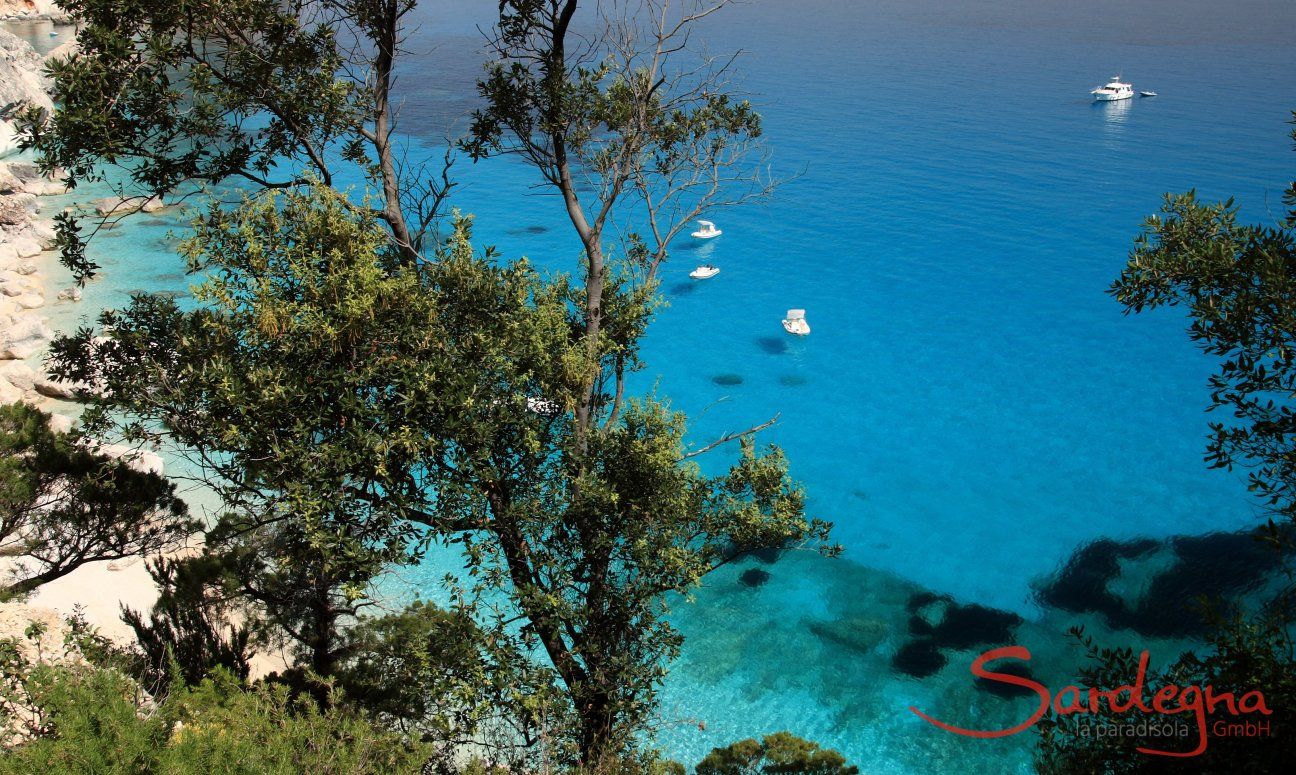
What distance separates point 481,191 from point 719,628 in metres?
36.0

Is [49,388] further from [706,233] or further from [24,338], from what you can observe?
[706,233]

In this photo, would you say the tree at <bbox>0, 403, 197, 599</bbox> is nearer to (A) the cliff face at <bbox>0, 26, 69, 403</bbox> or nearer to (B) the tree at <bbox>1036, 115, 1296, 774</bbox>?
(A) the cliff face at <bbox>0, 26, 69, 403</bbox>

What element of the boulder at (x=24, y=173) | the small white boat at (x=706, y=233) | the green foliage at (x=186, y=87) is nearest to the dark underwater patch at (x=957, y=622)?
the green foliage at (x=186, y=87)

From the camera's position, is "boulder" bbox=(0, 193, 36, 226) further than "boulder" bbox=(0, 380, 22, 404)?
Yes

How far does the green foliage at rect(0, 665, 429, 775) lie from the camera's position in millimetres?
7129

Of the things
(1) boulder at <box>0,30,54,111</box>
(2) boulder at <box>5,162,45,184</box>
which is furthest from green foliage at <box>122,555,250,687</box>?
(1) boulder at <box>0,30,54,111</box>

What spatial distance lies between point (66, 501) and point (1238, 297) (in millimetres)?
14219

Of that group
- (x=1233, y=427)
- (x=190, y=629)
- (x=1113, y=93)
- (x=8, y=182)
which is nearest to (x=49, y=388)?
(x=190, y=629)

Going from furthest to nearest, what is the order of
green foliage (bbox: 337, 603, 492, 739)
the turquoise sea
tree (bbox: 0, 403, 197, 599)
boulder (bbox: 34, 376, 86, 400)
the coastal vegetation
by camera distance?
boulder (bbox: 34, 376, 86, 400), the turquoise sea, tree (bbox: 0, 403, 197, 599), green foliage (bbox: 337, 603, 492, 739), the coastal vegetation

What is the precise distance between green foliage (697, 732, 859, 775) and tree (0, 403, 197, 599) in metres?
8.32

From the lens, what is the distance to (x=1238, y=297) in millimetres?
7793

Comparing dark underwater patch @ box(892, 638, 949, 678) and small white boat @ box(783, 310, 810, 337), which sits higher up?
small white boat @ box(783, 310, 810, 337)

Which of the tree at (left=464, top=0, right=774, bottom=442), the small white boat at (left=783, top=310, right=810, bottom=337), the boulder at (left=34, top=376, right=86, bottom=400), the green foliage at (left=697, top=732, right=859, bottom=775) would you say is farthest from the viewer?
the small white boat at (left=783, top=310, right=810, bottom=337)

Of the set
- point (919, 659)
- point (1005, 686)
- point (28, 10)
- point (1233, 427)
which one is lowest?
point (1233, 427)
